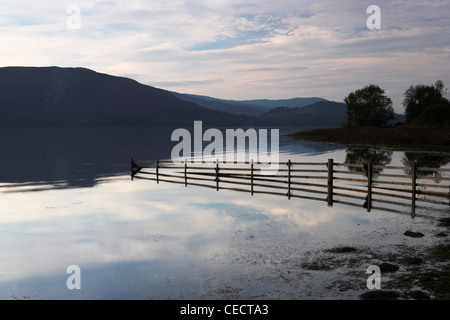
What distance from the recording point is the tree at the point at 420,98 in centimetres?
9662

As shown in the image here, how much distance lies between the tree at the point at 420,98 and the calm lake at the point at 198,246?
282 feet

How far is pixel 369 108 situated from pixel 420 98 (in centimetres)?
1176

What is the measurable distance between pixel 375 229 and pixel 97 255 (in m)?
9.85

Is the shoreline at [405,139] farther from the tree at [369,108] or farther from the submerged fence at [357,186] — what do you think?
the submerged fence at [357,186]

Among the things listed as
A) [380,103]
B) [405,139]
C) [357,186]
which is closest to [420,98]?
[380,103]

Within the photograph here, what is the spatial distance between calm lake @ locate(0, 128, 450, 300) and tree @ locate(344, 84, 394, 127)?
8448cm

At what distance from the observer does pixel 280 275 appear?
11.2 metres

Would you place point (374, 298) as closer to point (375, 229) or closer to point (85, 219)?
point (375, 229)

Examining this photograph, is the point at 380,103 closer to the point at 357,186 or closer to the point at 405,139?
the point at 405,139

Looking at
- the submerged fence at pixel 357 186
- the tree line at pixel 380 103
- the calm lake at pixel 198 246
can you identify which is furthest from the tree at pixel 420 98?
the calm lake at pixel 198 246

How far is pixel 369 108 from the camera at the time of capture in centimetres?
10094

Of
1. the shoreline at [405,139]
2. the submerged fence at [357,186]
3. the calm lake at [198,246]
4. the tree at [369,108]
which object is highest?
the tree at [369,108]
